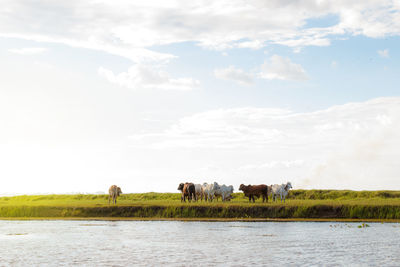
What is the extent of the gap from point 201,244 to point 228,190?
24307mm

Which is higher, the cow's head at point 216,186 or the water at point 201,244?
the cow's head at point 216,186

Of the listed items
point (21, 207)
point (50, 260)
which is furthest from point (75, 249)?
point (21, 207)

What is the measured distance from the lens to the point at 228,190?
47.3 metres

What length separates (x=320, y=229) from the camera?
29797 millimetres

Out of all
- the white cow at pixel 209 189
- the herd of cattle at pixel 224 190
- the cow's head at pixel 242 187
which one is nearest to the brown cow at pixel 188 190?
the herd of cattle at pixel 224 190

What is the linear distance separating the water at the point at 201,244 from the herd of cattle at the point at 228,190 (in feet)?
39.6

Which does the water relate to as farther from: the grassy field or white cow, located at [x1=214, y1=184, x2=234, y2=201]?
white cow, located at [x1=214, y1=184, x2=234, y2=201]

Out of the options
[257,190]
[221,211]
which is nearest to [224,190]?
[257,190]

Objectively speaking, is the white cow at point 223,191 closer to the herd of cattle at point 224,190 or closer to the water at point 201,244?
the herd of cattle at point 224,190

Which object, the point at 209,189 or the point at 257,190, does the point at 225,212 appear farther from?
the point at 209,189

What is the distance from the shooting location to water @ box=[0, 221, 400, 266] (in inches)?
736

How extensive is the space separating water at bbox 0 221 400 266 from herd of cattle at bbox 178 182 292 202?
1207 cm

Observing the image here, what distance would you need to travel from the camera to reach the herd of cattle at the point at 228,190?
1802 inches

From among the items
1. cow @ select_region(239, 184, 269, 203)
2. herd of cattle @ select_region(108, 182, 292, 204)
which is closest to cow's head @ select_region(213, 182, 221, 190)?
herd of cattle @ select_region(108, 182, 292, 204)
